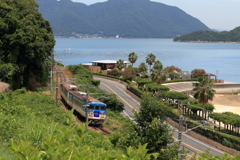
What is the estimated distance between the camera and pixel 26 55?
41.3 metres

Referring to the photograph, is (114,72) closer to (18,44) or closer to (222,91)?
(222,91)

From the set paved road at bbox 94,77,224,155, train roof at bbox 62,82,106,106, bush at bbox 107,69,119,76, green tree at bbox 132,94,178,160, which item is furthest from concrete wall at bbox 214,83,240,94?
green tree at bbox 132,94,178,160

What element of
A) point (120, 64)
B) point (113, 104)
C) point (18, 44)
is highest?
point (18, 44)

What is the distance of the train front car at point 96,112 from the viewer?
32.0m

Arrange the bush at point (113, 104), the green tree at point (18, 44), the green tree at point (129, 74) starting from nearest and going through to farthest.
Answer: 1. the green tree at point (18, 44)
2. the bush at point (113, 104)
3. the green tree at point (129, 74)

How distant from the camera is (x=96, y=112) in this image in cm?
3219

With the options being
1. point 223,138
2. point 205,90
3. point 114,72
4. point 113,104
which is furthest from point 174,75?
point 223,138

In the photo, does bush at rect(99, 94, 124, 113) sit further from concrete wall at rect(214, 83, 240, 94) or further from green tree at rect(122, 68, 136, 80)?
concrete wall at rect(214, 83, 240, 94)

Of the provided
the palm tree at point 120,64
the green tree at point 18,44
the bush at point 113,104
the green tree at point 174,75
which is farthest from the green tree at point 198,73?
the green tree at point 18,44

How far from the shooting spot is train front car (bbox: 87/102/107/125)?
3197 centimetres

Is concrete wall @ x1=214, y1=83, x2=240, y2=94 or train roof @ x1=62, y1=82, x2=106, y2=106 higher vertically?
train roof @ x1=62, y1=82, x2=106, y2=106

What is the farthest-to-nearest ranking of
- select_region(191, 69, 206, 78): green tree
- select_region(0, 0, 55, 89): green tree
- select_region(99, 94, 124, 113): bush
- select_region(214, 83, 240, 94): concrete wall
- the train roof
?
1. select_region(191, 69, 206, 78): green tree
2. select_region(214, 83, 240, 94): concrete wall
3. select_region(99, 94, 124, 113): bush
4. select_region(0, 0, 55, 89): green tree
5. the train roof

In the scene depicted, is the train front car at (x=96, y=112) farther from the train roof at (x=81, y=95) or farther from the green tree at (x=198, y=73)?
the green tree at (x=198, y=73)

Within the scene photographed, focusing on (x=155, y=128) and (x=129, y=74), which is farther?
(x=129, y=74)
